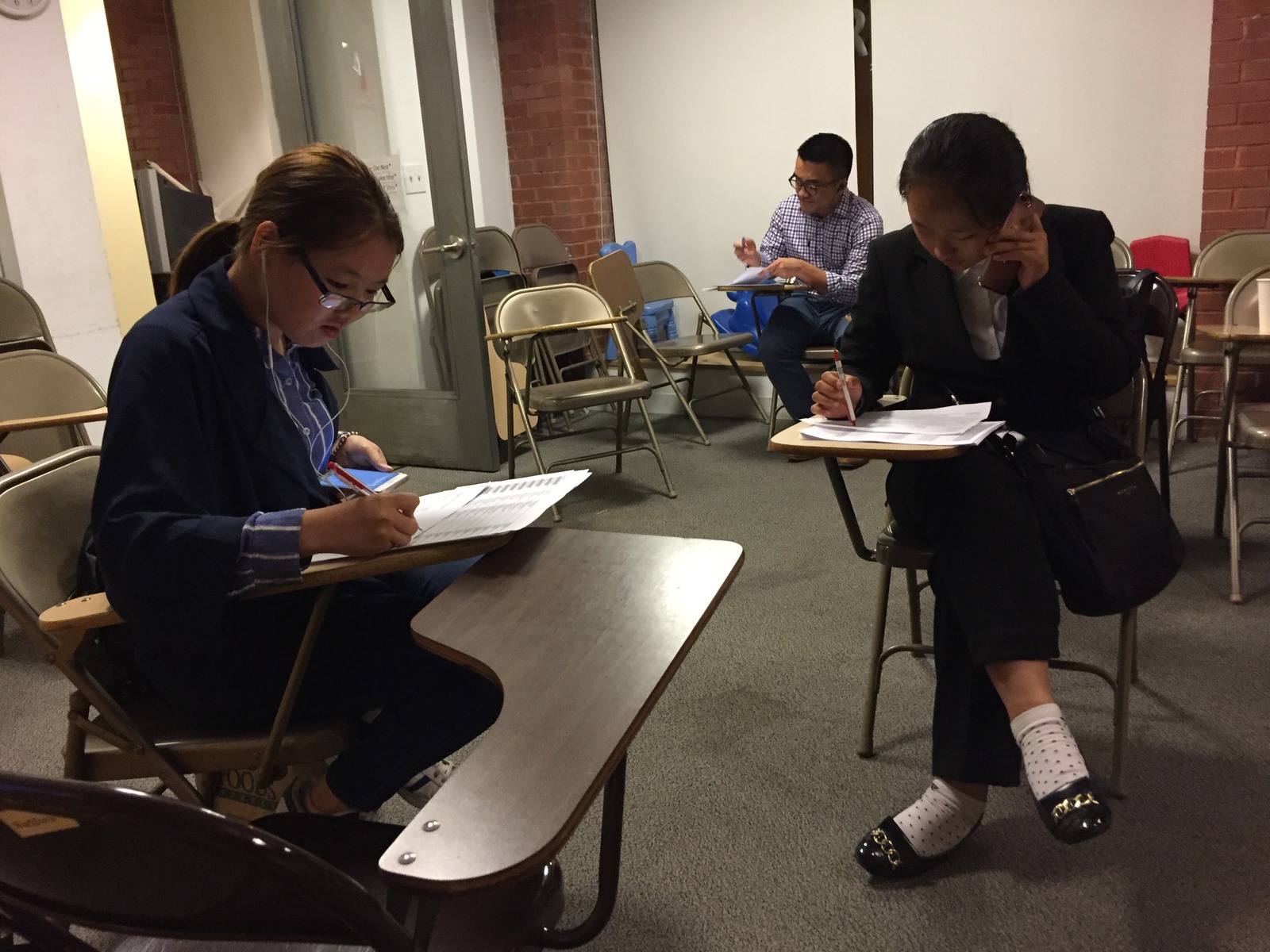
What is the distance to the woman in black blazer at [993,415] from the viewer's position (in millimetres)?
1339

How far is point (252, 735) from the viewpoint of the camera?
1140 millimetres

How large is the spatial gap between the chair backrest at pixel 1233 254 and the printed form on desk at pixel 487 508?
10.8ft

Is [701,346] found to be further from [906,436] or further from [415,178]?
[906,436]

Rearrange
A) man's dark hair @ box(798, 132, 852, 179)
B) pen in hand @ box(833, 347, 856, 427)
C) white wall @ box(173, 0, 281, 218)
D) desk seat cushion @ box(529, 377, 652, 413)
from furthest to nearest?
white wall @ box(173, 0, 281, 218) → man's dark hair @ box(798, 132, 852, 179) → desk seat cushion @ box(529, 377, 652, 413) → pen in hand @ box(833, 347, 856, 427)

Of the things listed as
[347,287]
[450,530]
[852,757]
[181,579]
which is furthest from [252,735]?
[852,757]

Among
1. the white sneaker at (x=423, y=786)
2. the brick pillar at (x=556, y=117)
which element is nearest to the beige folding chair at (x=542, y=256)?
the brick pillar at (x=556, y=117)

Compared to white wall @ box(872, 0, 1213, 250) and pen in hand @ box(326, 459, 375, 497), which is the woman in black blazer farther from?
white wall @ box(872, 0, 1213, 250)

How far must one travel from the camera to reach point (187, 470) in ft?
3.38

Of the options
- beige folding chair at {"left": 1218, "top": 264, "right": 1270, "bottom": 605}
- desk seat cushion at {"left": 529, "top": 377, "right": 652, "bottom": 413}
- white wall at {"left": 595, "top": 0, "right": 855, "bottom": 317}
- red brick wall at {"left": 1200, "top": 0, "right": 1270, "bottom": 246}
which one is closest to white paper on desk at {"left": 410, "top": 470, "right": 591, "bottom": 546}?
beige folding chair at {"left": 1218, "top": 264, "right": 1270, "bottom": 605}

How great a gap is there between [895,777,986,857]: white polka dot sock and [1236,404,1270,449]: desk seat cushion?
1365 millimetres

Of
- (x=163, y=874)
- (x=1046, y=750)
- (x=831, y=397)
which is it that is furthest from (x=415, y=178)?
(x=163, y=874)

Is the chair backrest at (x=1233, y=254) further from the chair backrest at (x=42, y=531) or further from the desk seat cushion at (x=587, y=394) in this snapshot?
the chair backrest at (x=42, y=531)

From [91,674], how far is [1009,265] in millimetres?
1447

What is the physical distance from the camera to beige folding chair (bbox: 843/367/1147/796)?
1.61m
